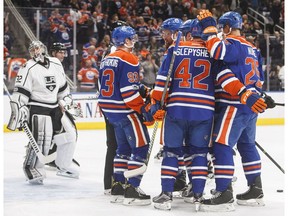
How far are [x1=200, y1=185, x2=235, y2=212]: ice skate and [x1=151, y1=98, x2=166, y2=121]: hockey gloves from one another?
66 centimetres

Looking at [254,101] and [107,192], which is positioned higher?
[254,101]

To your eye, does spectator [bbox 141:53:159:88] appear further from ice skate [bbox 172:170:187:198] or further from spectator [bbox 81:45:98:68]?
ice skate [bbox 172:170:187:198]

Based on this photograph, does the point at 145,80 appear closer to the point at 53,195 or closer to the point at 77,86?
the point at 77,86

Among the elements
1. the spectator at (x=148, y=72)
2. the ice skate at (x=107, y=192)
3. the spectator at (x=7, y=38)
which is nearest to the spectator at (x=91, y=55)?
the spectator at (x=148, y=72)

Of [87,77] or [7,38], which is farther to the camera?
[87,77]

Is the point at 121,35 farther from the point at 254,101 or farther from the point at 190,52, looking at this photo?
the point at 254,101

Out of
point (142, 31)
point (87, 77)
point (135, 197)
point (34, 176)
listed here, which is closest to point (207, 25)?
point (135, 197)

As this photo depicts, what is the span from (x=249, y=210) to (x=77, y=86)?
23.0ft

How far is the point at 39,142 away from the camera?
6152mm

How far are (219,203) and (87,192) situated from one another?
132 centimetres

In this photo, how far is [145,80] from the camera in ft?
39.2

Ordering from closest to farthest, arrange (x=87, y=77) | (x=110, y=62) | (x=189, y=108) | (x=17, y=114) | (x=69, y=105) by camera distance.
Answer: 1. (x=189, y=108)
2. (x=110, y=62)
3. (x=17, y=114)
4. (x=69, y=105)
5. (x=87, y=77)

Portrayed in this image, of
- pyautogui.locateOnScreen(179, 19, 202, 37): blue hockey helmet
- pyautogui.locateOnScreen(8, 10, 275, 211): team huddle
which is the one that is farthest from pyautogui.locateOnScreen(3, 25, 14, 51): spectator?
pyautogui.locateOnScreen(179, 19, 202, 37): blue hockey helmet

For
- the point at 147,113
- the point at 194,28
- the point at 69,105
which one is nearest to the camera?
the point at 194,28
